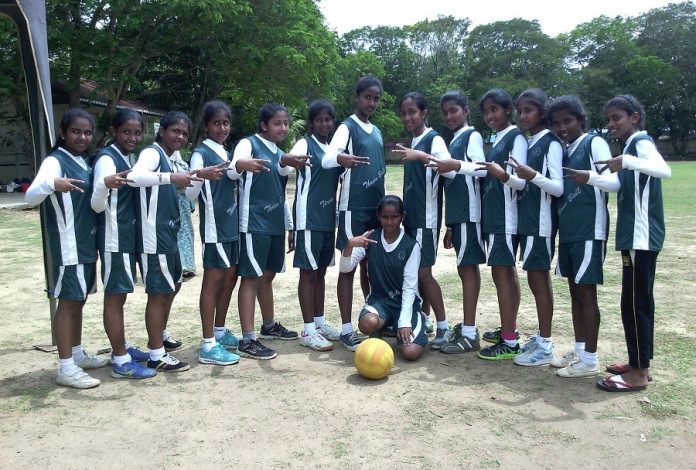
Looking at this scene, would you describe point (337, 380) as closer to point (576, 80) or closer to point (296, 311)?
point (296, 311)

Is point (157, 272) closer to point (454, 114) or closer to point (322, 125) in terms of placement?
point (322, 125)

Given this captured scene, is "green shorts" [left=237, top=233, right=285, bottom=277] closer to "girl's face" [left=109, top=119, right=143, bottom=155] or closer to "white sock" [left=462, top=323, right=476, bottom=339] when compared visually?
"girl's face" [left=109, top=119, right=143, bottom=155]

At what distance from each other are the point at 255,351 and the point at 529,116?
118 inches

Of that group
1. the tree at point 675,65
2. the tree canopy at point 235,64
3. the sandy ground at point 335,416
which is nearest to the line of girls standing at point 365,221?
the sandy ground at point 335,416

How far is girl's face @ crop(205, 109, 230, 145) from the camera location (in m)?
4.82

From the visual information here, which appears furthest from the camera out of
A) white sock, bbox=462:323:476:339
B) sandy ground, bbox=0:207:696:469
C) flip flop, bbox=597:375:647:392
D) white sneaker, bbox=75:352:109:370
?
white sock, bbox=462:323:476:339

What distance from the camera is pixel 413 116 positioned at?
505 cm

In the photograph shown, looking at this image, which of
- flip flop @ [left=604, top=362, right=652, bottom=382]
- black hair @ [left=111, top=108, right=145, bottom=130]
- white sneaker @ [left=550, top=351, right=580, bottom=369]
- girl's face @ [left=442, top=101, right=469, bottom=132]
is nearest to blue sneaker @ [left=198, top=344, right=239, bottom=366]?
black hair @ [left=111, top=108, right=145, bottom=130]

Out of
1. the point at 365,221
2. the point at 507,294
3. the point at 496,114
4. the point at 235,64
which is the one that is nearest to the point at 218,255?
the point at 365,221

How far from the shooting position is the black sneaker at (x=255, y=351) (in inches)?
194

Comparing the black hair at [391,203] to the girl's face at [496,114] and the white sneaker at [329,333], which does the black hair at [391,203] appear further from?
the white sneaker at [329,333]

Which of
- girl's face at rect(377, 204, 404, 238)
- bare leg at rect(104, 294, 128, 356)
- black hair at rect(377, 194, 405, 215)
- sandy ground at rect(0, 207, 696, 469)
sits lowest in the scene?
sandy ground at rect(0, 207, 696, 469)

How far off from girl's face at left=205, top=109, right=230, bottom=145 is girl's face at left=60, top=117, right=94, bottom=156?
3.12 feet

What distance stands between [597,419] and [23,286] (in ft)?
23.4
